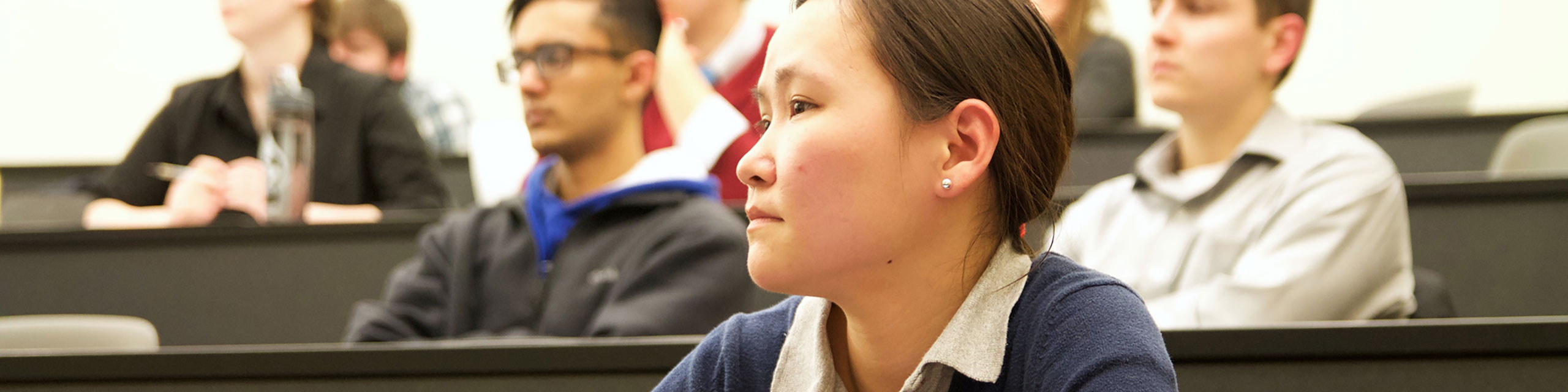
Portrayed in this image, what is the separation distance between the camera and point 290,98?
249 cm

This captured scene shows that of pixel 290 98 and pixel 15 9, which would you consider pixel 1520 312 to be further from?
pixel 15 9

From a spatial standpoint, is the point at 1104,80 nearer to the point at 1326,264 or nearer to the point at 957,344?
the point at 1326,264

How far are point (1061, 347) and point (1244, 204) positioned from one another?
981 mm

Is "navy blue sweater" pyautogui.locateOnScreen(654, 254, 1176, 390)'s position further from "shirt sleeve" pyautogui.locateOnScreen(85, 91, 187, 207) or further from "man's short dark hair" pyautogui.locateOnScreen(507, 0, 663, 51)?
"shirt sleeve" pyautogui.locateOnScreen(85, 91, 187, 207)

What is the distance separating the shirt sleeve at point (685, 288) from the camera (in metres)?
1.57

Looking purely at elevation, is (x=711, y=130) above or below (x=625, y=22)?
below

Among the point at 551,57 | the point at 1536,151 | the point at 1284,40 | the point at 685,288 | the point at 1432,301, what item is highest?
the point at 551,57

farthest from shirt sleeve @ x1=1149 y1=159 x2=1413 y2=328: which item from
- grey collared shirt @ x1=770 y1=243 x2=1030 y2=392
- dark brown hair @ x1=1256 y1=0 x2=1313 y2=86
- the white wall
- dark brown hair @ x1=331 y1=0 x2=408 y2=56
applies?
the white wall

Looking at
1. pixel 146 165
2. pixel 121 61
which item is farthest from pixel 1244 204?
pixel 121 61

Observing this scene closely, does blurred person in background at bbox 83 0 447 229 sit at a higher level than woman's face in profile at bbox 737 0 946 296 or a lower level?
lower

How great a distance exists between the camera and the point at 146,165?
109 inches

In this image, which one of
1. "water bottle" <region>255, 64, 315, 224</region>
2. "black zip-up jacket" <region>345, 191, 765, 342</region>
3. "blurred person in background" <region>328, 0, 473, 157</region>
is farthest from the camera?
"blurred person in background" <region>328, 0, 473, 157</region>

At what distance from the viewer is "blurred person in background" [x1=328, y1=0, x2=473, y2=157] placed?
399cm

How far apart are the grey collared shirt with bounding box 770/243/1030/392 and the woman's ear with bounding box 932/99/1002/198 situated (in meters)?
0.07
